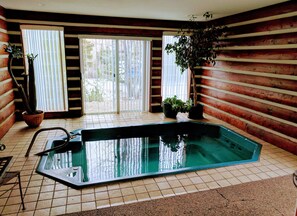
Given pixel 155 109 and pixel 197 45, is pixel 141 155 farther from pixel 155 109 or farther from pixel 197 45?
pixel 197 45

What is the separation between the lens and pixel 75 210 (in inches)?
94.5

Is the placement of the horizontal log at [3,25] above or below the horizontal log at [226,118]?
above

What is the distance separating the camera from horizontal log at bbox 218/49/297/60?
3854 millimetres

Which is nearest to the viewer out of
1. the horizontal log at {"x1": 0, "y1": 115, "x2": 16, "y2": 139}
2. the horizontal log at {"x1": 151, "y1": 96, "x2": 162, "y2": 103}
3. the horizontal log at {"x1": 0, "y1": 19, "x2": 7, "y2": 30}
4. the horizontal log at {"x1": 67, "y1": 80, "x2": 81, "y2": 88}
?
the horizontal log at {"x1": 0, "y1": 115, "x2": 16, "y2": 139}

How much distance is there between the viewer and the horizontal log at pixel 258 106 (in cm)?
396

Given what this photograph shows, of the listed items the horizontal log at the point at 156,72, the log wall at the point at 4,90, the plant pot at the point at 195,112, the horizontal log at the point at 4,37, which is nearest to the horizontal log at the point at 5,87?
the log wall at the point at 4,90

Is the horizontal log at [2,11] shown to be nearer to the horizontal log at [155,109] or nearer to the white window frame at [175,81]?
the white window frame at [175,81]

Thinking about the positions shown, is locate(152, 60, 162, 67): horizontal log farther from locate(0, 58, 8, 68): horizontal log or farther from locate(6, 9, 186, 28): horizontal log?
locate(0, 58, 8, 68): horizontal log

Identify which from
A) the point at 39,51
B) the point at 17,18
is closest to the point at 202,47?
the point at 39,51

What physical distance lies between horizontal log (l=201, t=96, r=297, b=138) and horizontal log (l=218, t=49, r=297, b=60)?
115cm

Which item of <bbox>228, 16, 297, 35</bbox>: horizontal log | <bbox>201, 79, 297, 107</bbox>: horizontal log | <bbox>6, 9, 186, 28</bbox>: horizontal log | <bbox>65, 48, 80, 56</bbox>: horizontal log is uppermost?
<bbox>6, 9, 186, 28</bbox>: horizontal log

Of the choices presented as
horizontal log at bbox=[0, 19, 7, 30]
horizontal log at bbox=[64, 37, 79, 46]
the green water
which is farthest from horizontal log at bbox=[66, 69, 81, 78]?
the green water

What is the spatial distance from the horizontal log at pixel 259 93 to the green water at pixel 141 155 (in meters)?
1.08

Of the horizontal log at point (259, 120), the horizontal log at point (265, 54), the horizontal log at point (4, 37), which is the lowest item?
the horizontal log at point (259, 120)
